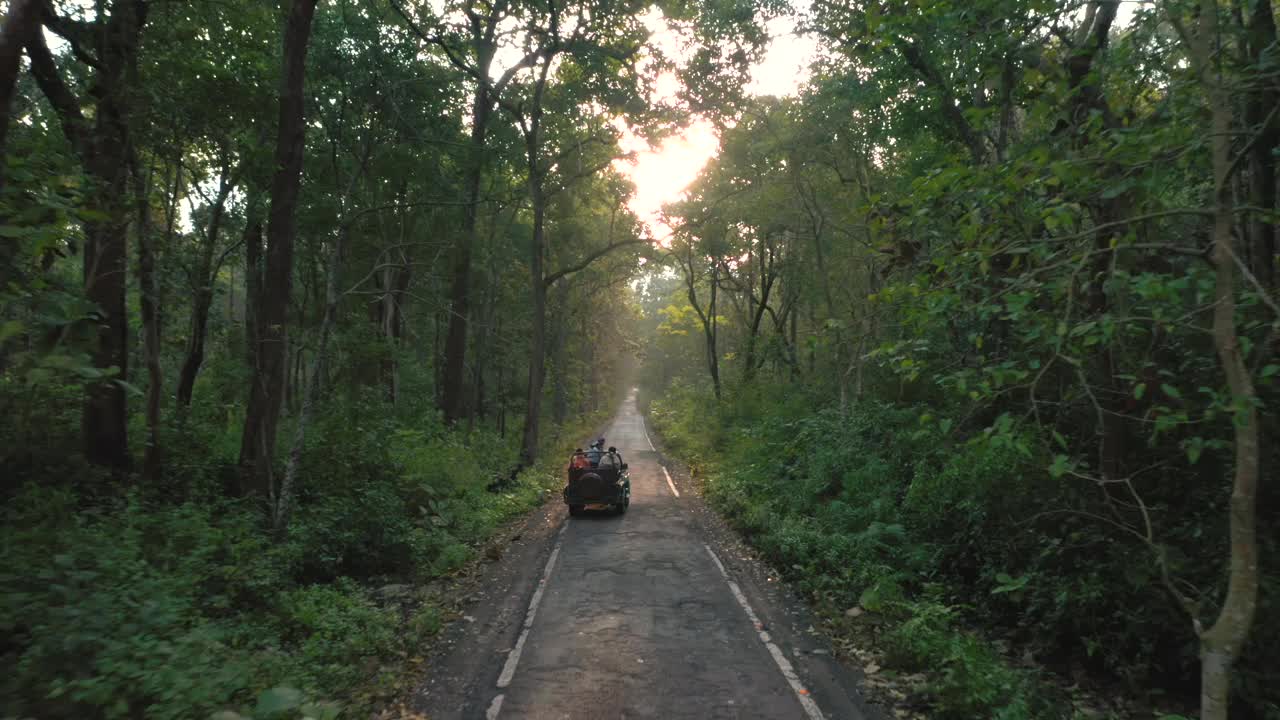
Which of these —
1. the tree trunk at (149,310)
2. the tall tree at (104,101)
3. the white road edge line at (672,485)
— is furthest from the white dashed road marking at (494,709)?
the white road edge line at (672,485)

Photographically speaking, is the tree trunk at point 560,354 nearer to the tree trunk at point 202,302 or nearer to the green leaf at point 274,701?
the tree trunk at point 202,302

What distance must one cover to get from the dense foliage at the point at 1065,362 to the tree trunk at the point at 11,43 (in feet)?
16.9

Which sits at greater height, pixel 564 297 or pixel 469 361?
pixel 564 297

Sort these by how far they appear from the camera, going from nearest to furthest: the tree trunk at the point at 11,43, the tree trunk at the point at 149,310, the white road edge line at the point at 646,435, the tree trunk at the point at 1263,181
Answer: the tree trunk at the point at 11,43
the tree trunk at the point at 1263,181
the tree trunk at the point at 149,310
the white road edge line at the point at 646,435

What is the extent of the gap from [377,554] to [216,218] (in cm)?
853

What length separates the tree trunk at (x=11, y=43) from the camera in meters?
3.70

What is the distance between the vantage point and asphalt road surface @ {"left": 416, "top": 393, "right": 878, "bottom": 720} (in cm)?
577

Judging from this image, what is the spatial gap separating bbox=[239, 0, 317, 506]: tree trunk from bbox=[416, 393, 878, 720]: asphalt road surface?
14.3 feet

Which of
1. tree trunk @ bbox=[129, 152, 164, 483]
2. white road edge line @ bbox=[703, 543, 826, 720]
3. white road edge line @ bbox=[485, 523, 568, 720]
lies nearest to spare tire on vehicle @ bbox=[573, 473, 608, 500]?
white road edge line @ bbox=[485, 523, 568, 720]

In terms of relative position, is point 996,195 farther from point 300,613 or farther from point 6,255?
point 300,613

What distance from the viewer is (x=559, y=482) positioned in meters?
20.4

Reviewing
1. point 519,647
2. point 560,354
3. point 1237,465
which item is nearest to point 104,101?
point 519,647

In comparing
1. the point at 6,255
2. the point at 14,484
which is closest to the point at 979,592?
the point at 6,255

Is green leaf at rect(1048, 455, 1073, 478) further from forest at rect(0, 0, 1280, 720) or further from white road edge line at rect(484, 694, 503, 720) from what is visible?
white road edge line at rect(484, 694, 503, 720)
